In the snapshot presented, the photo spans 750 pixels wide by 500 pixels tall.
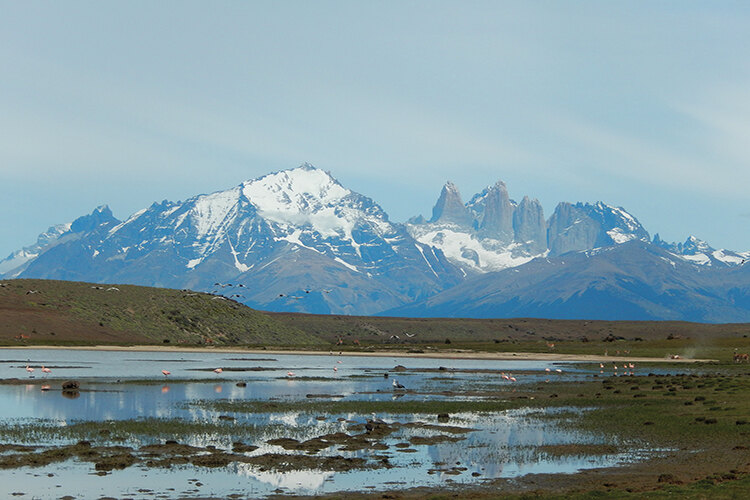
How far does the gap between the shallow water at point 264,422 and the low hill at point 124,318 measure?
33230 millimetres

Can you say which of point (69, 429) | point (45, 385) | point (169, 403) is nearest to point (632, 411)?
point (169, 403)

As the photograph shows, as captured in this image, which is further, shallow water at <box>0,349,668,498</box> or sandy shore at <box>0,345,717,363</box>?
sandy shore at <box>0,345,717,363</box>

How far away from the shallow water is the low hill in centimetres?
3323

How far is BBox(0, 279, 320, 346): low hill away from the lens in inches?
5285

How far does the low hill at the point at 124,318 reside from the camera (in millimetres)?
134250

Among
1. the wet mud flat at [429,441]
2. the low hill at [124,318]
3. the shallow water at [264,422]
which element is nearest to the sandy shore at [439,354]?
the low hill at [124,318]

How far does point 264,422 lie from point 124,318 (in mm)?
109804

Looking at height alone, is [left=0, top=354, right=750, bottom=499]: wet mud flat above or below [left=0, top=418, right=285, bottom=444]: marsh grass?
below

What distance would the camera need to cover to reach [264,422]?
48531mm

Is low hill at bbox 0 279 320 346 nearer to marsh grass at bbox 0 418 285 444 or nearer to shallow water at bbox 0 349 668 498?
shallow water at bbox 0 349 668 498

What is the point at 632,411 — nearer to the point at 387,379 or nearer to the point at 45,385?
the point at 387,379

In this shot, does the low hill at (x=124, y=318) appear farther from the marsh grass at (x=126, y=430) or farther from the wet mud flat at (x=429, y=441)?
the marsh grass at (x=126, y=430)

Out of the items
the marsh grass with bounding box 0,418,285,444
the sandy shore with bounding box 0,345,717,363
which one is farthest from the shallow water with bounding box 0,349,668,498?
the sandy shore with bounding box 0,345,717,363

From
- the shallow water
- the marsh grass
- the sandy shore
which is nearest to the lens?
the shallow water
